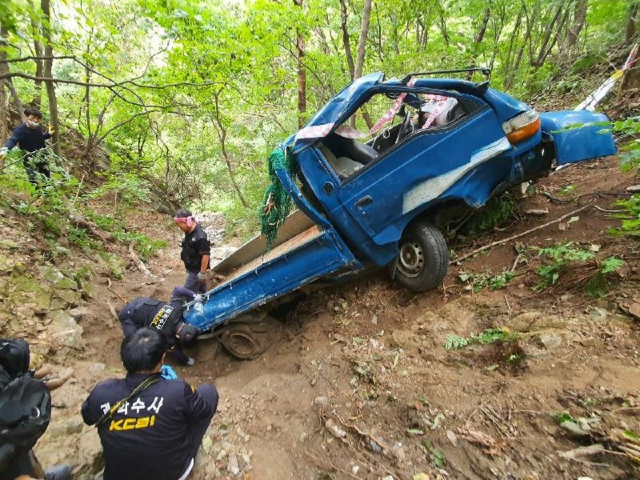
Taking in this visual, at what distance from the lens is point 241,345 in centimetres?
407

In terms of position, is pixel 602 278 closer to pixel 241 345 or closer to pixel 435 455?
pixel 435 455

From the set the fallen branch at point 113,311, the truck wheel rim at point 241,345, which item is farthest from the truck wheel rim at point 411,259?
the fallen branch at point 113,311

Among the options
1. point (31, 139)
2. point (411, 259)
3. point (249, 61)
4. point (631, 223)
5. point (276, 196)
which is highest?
point (31, 139)

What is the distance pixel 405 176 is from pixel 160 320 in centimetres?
287

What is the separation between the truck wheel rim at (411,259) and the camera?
137 inches

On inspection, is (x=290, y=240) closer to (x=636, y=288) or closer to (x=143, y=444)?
(x=143, y=444)

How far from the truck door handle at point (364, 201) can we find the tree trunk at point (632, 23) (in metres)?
5.24

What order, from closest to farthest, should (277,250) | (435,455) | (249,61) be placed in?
1. (435,455)
2. (277,250)
3. (249,61)

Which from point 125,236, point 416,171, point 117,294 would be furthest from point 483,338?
point 125,236

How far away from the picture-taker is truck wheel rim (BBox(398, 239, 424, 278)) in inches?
137

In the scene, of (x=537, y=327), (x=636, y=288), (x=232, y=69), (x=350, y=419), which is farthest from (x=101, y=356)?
(x=232, y=69)

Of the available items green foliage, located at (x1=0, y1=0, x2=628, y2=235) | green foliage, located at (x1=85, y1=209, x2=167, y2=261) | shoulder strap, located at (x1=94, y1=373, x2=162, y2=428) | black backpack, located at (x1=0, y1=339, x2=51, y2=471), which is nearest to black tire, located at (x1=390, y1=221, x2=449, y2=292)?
Answer: green foliage, located at (x1=0, y1=0, x2=628, y2=235)

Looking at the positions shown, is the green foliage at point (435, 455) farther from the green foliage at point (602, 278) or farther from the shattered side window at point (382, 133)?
the shattered side window at point (382, 133)

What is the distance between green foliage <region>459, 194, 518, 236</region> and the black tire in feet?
2.83
